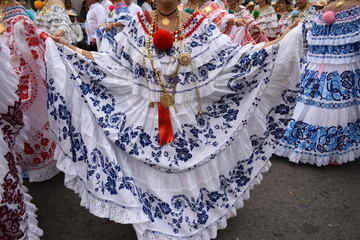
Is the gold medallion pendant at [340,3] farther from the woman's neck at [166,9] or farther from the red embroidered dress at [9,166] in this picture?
the red embroidered dress at [9,166]

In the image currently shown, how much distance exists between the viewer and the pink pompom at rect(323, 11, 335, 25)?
10.9 feet

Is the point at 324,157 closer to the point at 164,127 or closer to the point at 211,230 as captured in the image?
the point at 211,230

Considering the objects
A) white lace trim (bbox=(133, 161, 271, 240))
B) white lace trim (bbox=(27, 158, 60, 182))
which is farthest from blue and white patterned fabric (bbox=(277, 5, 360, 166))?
white lace trim (bbox=(27, 158, 60, 182))

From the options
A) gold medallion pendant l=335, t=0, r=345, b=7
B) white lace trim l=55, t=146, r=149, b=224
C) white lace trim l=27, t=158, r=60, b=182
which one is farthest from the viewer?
gold medallion pendant l=335, t=0, r=345, b=7

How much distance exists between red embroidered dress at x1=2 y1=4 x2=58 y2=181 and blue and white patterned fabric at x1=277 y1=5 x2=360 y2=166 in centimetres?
290

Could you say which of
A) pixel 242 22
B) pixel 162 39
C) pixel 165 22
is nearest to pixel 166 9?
pixel 165 22

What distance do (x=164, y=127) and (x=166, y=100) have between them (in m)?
0.21

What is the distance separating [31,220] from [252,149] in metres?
1.80

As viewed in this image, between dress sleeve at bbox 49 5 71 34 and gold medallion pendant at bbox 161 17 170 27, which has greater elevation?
gold medallion pendant at bbox 161 17 170 27

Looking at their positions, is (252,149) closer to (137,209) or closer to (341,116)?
(137,209)

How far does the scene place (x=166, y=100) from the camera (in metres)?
2.14

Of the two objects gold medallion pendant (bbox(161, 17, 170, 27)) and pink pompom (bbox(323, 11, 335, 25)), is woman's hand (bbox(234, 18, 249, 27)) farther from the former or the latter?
gold medallion pendant (bbox(161, 17, 170, 27))

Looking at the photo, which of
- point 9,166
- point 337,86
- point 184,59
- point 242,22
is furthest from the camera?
point 242,22

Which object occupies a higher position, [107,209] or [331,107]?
[107,209]
